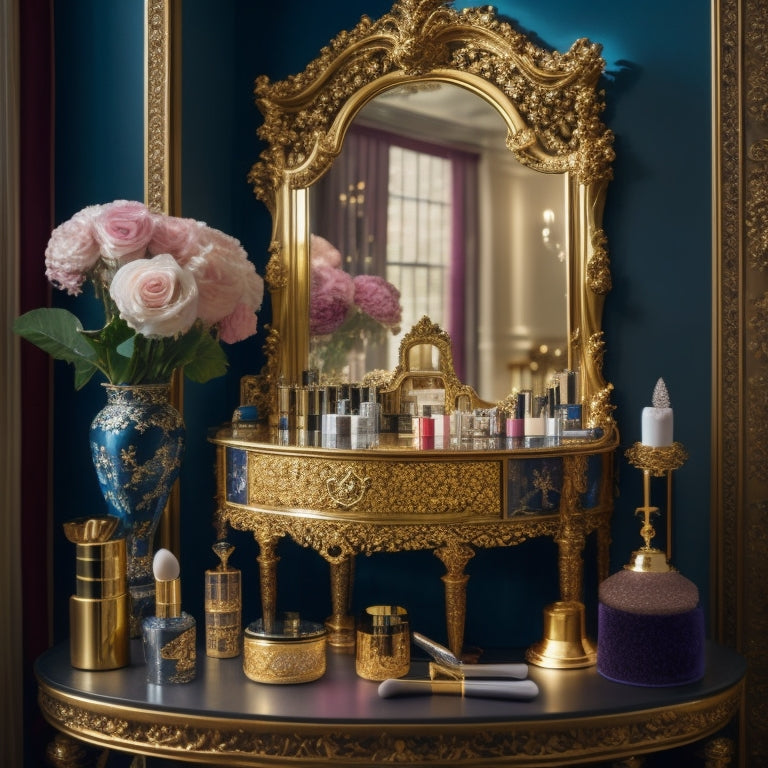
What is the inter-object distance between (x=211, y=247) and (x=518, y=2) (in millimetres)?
1294

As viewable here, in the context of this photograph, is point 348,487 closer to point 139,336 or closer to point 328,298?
point 139,336

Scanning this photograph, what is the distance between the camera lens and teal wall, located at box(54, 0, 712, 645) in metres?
2.97

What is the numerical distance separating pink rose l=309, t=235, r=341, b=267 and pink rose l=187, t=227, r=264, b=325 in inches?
21.4

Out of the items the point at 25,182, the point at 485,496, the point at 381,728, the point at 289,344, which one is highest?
the point at 25,182

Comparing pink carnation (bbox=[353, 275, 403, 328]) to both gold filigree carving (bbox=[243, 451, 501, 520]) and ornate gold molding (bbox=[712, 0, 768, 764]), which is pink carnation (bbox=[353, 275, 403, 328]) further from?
ornate gold molding (bbox=[712, 0, 768, 764])

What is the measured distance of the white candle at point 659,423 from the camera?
8.52 ft

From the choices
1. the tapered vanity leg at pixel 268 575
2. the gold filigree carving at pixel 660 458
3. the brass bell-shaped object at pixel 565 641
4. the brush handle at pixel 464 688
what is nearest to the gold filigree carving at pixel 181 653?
the tapered vanity leg at pixel 268 575

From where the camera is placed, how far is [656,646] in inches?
99.0

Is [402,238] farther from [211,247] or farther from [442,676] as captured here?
[442,676]

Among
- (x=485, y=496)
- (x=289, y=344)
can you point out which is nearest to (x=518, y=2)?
(x=289, y=344)

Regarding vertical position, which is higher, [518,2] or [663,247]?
[518,2]

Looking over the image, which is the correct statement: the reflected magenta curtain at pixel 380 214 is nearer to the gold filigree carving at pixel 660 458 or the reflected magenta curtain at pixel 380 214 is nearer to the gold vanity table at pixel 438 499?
the gold vanity table at pixel 438 499

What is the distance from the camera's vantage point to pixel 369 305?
10.5 feet

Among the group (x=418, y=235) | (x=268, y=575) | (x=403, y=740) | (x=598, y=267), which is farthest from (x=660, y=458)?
(x=268, y=575)
